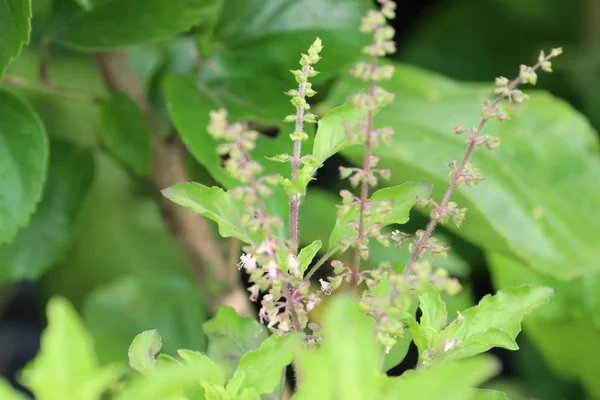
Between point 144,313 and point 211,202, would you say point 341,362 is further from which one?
point 144,313

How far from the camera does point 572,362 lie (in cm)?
75

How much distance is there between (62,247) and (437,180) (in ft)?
1.01

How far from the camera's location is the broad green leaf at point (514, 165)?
0.57m

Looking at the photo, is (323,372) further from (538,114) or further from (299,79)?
(538,114)

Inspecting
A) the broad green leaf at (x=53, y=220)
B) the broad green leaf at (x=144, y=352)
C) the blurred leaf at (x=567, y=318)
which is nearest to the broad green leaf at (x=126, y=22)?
the broad green leaf at (x=53, y=220)

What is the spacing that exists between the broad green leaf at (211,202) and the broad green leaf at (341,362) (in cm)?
10

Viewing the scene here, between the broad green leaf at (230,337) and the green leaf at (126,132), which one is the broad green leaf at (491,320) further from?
the green leaf at (126,132)

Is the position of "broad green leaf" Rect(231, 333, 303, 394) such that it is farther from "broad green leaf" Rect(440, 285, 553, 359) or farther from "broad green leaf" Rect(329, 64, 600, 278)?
"broad green leaf" Rect(329, 64, 600, 278)

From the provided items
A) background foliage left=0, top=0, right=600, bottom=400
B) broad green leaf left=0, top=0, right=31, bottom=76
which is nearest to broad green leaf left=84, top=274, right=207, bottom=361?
background foliage left=0, top=0, right=600, bottom=400

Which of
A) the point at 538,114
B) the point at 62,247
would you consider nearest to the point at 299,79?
the point at 62,247

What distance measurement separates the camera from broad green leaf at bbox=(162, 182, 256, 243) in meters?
0.30

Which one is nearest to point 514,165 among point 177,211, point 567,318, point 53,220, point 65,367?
point 567,318

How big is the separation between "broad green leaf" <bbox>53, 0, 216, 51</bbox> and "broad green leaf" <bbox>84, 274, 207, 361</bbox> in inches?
12.5

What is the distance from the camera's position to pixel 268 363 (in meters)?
0.29
